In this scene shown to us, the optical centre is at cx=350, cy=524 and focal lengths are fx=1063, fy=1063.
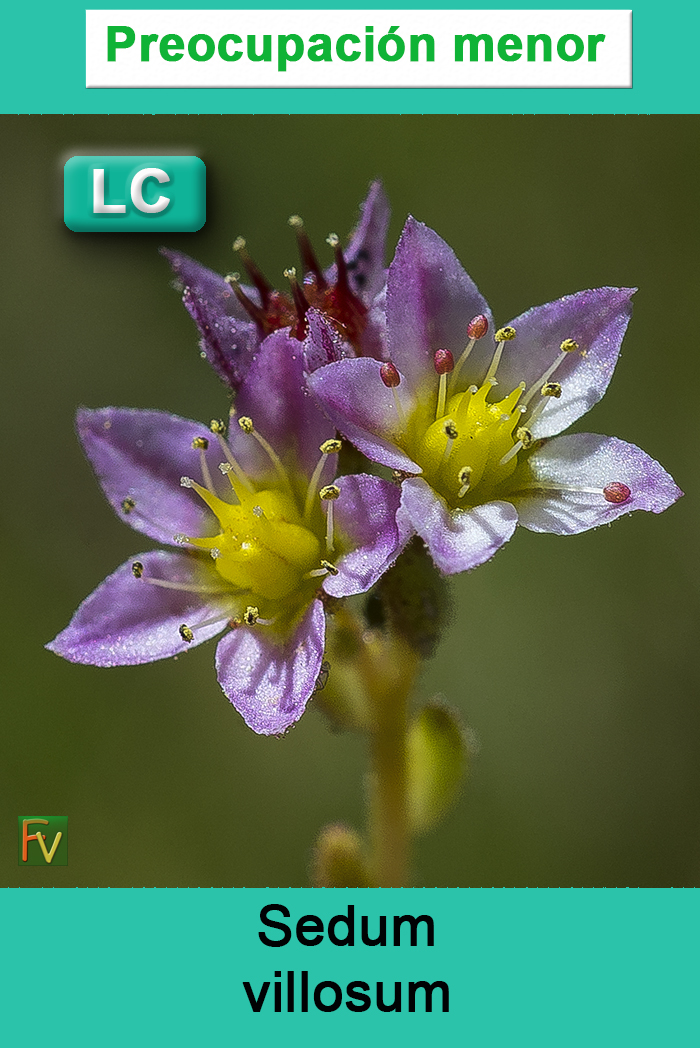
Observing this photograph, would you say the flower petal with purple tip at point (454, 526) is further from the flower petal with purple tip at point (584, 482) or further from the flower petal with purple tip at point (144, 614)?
the flower petal with purple tip at point (144, 614)

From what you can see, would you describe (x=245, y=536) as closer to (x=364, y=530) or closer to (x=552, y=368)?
(x=364, y=530)

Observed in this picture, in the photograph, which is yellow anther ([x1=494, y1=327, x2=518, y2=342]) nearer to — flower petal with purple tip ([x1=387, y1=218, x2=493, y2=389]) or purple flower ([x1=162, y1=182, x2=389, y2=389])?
flower petal with purple tip ([x1=387, y1=218, x2=493, y2=389])

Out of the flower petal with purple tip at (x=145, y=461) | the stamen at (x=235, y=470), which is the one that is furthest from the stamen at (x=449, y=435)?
the flower petal with purple tip at (x=145, y=461)

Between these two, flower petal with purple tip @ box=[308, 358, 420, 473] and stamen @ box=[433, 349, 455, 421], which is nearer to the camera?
flower petal with purple tip @ box=[308, 358, 420, 473]

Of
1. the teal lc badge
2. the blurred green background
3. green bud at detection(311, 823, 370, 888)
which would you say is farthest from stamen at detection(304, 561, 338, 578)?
the blurred green background

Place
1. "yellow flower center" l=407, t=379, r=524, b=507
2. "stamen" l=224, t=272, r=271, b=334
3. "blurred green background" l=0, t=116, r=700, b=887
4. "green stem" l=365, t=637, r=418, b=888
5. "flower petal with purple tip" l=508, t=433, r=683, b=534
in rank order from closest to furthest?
"flower petal with purple tip" l=508, t=433, r=683, b=534 → "yellow flower center" l=407, t=379, r=524, b=507 → "stamen" l=224, t=272, r=271, b=334 → "green stem" l=365, t=637, r=418, b=888 → "blurred green background" l=0, t=116, r=700, b=887

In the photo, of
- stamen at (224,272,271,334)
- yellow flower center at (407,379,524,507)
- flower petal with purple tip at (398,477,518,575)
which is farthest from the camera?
stamen at (224,272,271,334)
